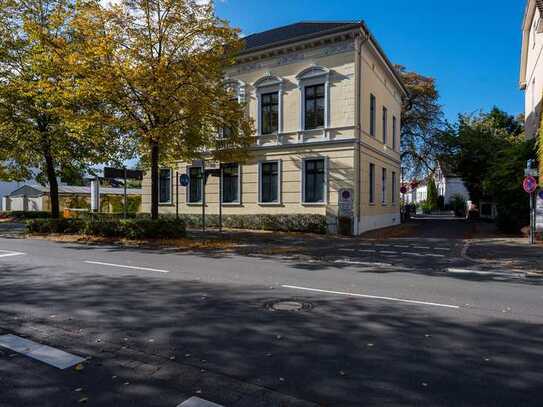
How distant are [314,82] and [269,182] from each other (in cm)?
592

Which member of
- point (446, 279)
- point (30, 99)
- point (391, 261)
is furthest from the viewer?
point (30, 99)

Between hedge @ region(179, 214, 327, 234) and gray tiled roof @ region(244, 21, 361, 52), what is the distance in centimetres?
935

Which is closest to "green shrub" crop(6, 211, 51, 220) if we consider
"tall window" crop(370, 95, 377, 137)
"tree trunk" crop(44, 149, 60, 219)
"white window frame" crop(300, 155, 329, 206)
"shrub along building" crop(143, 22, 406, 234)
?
"tree trunk" crop(44, 149, 60, 219)

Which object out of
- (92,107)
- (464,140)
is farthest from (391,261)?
(464,140)

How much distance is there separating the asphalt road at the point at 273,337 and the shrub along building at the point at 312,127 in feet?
37.8

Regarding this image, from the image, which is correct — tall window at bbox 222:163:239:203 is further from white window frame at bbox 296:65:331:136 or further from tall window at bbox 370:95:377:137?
tall window at bbox 370:95:377:137

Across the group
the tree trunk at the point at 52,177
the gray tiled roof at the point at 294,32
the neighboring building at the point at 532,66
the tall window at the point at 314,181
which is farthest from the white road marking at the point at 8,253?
the neighboring building at the point at 532,66

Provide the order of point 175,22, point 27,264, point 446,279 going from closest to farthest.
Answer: point 446,279 < point 27,264 < point 175,22

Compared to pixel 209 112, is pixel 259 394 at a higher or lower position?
lower

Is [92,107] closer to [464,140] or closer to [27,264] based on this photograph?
[27,264]

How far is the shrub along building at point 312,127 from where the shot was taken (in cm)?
1994

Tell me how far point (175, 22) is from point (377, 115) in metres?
13.6

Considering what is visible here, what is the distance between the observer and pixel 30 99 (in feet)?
58.7

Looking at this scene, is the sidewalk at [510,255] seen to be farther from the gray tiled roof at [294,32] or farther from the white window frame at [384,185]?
the gray tiled roof at [294,32]
